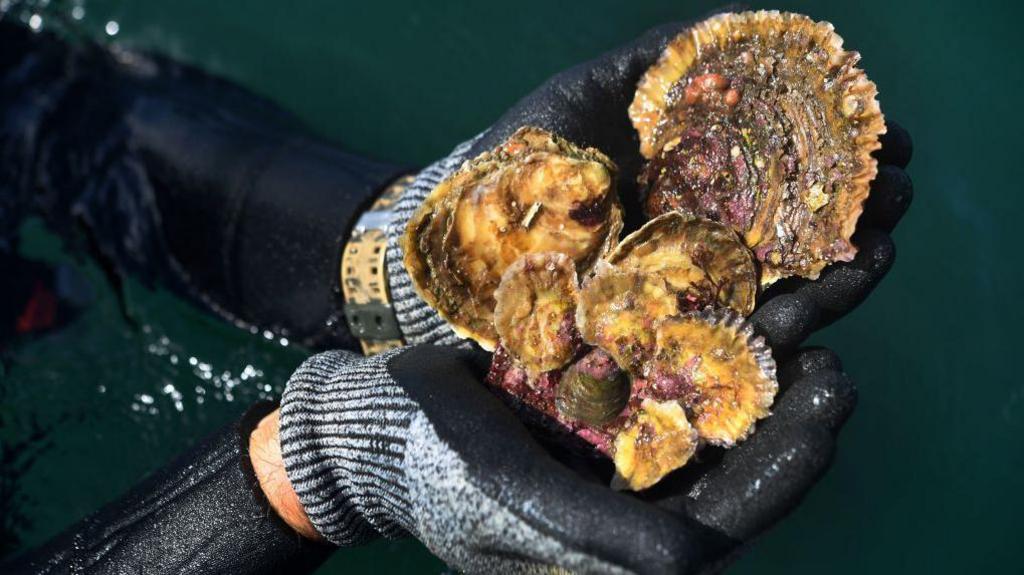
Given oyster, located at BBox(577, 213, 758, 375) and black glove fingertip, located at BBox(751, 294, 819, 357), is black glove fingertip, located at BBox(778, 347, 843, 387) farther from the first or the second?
oyster, located at BBox(577, 213, 758, 375)

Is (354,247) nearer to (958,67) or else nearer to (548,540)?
(548,540)

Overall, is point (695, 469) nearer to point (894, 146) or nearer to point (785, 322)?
point (785, 322)

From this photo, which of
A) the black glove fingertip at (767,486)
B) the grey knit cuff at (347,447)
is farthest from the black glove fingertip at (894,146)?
the grey knit cuff at (347,447)

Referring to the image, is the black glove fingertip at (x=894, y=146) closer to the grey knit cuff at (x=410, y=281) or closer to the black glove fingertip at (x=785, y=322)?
the black glove fingertip at (x=785, y=322)

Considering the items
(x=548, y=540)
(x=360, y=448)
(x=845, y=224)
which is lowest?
(x=360, y=448)

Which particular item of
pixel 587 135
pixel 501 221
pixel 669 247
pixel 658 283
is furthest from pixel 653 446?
pixel 587 135

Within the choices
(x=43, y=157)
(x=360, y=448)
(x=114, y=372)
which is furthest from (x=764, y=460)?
(x=43, y=157)
